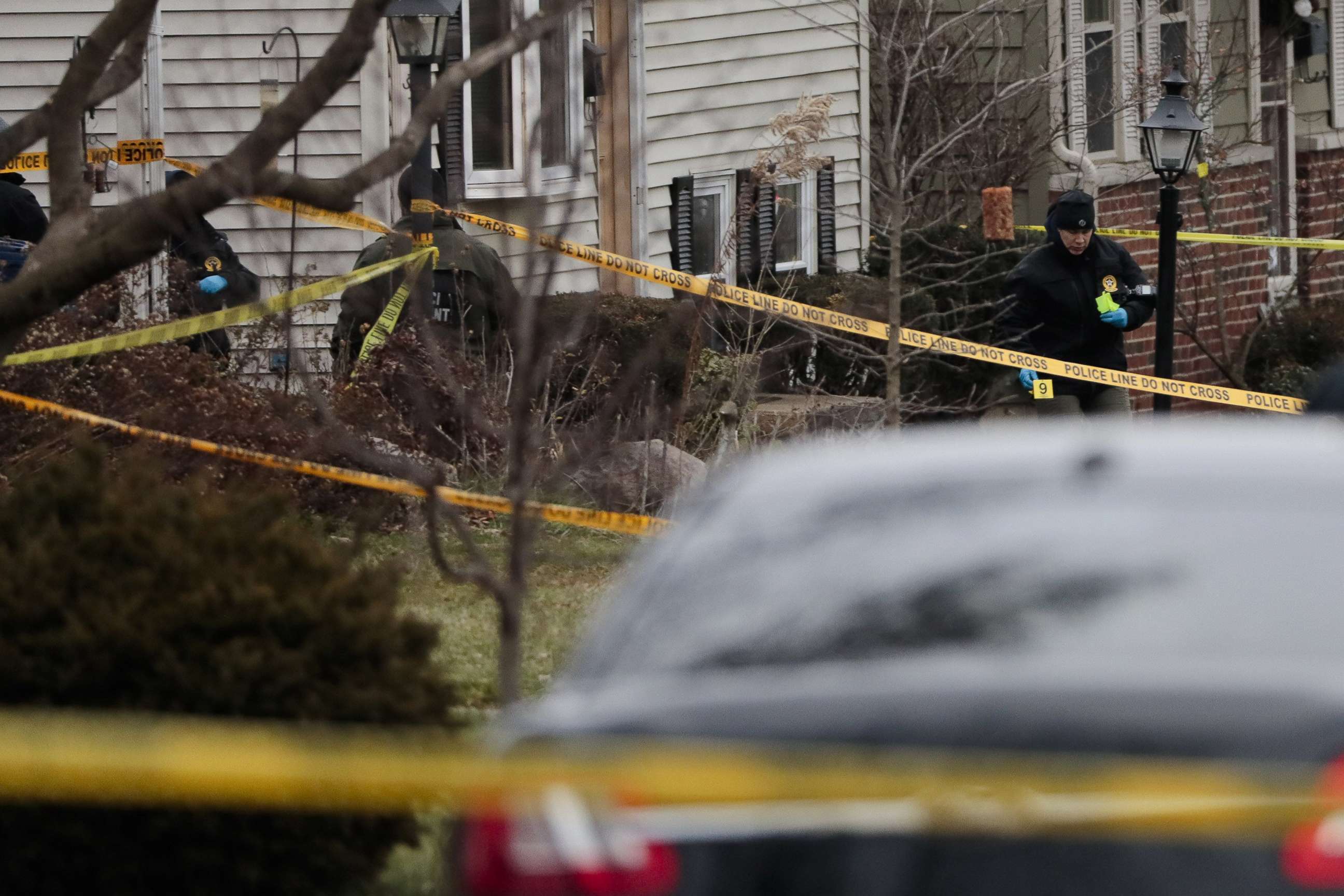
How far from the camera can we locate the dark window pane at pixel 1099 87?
1880 centimetres

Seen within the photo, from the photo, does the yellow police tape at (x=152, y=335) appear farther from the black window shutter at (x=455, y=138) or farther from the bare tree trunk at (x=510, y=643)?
the black window shutter at (x=455, y=138)

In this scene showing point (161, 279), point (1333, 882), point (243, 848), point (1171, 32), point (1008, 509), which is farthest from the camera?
point (1171, 32)

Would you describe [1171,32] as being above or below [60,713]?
above

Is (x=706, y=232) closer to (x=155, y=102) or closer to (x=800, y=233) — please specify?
(x=800, y=233)

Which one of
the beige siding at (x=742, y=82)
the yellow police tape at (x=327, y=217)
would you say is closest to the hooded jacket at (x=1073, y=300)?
the yellow police tape at (x=327, y=217)

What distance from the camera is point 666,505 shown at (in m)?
10.3

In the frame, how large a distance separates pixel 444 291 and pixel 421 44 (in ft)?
4.54

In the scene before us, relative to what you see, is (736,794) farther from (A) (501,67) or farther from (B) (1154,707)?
(A) (501,67)

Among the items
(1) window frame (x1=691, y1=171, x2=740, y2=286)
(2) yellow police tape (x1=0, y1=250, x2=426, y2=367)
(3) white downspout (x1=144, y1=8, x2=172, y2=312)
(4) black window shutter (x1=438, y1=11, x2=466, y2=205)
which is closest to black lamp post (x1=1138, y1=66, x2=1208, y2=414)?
(1) window frame (x1=691, y1=171, x2=740, y2=286)

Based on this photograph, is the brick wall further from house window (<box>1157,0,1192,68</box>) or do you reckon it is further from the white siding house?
the white siding house

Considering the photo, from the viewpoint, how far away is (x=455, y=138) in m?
14.7

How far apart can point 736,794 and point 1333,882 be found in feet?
2.37

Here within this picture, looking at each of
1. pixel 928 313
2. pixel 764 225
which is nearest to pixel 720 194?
pixel 764 225

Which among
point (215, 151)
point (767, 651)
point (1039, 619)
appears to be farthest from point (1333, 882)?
point (215, 151)
